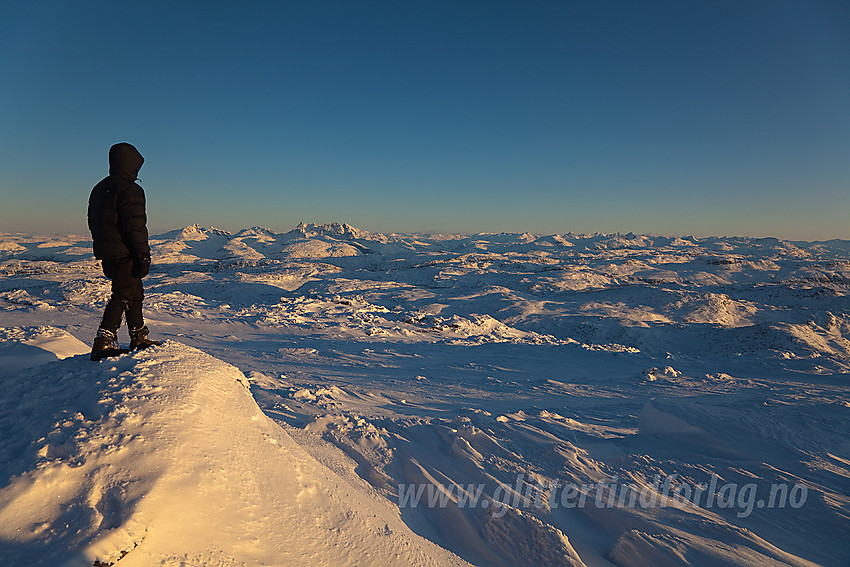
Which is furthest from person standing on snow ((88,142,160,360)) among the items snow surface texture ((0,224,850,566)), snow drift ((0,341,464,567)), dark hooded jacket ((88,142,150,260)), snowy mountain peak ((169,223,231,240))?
snowy mountain peak ((169,223,231,240))

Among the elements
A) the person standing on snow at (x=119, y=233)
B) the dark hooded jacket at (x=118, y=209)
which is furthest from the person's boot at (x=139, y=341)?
the dark hooded jacket at (x=118, y=209)

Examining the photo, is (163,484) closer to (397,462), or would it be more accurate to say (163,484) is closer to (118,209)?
(397,462)

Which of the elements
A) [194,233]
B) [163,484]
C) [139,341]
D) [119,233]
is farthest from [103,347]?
[194,233]

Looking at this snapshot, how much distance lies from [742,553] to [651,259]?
105m

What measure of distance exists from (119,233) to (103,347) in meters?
1.20

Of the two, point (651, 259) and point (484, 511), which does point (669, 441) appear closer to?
point (484, 511)

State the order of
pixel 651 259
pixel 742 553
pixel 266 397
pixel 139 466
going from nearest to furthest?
pixel 139 466 < pixel 742 553 < pixel 266 397 < pixel 651 259

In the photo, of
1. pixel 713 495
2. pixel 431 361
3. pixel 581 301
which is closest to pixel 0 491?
pixel 713 495

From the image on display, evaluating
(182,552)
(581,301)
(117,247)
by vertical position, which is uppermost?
(117,247)

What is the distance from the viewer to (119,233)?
3988 mm

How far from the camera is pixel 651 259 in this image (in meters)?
92.7

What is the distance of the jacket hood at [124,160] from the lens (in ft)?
12.8

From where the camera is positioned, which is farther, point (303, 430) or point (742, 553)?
point (303, 430)

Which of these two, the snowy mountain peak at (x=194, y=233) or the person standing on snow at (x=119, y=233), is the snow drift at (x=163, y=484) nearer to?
the person standing on snow at (x=119, y=233)
